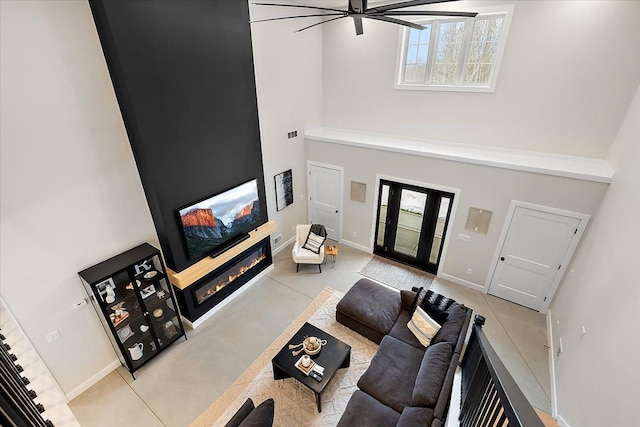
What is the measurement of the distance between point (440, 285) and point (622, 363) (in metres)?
3.39

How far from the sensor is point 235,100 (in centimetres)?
466

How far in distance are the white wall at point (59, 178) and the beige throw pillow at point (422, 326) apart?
4227mm

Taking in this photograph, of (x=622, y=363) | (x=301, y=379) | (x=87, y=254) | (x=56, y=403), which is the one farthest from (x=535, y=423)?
(x=87, y=254)

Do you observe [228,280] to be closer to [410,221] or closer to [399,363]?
[399,363]

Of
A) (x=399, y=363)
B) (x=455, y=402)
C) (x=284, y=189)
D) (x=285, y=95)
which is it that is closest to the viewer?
(x=455, y=402)

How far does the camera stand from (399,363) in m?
3.87

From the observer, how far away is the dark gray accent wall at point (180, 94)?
11.1 feet

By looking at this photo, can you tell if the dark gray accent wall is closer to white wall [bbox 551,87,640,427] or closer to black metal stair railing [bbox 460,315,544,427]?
black metal stair railing [bbox 460,315,544,427]

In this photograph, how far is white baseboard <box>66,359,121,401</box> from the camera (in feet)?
13.1

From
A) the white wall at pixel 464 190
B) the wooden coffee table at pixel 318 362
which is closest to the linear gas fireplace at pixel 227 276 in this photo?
the wooden coffee table at pixel 318 362

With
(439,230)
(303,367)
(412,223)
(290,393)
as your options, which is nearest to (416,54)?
(412,223)

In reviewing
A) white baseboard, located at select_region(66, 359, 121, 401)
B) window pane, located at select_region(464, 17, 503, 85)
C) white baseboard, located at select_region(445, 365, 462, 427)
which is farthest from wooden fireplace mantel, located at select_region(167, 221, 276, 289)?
window pane, located at select_region(464, 17, 503, 85)

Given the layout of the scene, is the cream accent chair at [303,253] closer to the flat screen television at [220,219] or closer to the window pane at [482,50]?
the flat screen television at [220,219]

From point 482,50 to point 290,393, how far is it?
6.38m
